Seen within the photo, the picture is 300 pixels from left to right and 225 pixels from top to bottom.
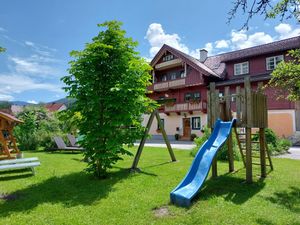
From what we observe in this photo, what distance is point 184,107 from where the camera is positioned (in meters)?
27.1

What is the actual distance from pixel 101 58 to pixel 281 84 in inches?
196

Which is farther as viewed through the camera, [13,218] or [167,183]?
[167,183]

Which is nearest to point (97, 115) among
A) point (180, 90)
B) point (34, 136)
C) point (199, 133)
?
point (34, 136)

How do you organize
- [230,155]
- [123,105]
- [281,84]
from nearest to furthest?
[281,84], [123,105], [230,155]

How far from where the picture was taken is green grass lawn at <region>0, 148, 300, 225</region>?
4.35 meters

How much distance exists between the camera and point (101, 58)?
7043 mm

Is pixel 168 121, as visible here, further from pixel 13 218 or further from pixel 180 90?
pixel 13 218

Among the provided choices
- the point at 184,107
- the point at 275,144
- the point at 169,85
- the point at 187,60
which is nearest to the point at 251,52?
the point at 187,60

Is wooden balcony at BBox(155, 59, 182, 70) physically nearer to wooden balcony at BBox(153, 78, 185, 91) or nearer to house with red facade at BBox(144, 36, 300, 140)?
house with red facade at BBox(144, 36, 300, 140)

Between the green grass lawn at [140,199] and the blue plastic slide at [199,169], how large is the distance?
213mm

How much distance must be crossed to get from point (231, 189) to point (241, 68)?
70.6 feet

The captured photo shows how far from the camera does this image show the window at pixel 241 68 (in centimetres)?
2470

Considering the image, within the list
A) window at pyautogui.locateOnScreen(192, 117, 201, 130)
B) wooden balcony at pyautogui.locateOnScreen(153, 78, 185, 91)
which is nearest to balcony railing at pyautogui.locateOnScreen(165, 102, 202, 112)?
window at pyautogui.locateOnScreen(192, 117, 201, 130)

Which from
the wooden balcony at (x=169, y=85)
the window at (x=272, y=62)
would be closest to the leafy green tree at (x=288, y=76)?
the window at (x=272, y=62)
